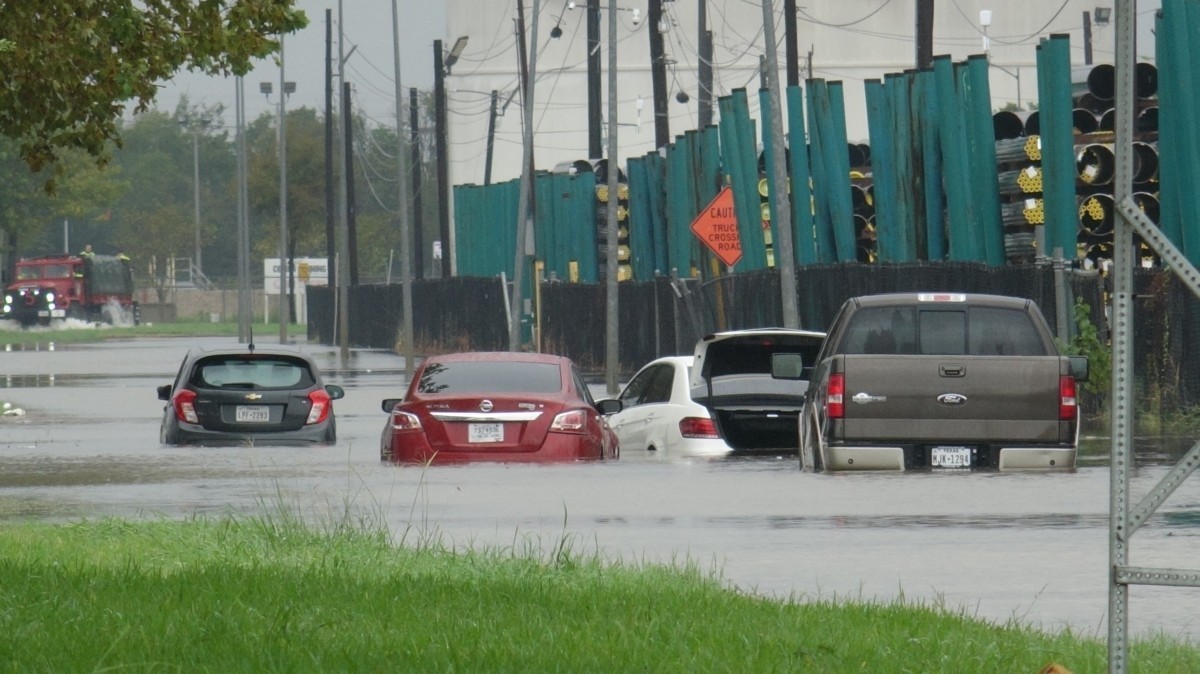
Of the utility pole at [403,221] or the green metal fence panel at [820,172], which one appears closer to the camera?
the green metal fence panel at [820,172]

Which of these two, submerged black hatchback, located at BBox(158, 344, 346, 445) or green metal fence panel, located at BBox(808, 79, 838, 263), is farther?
green metal fence panel, located at BBox(808, 79, 838, 263)

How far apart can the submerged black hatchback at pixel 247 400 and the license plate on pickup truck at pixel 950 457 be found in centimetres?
866

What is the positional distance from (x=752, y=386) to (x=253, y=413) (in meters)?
5.45

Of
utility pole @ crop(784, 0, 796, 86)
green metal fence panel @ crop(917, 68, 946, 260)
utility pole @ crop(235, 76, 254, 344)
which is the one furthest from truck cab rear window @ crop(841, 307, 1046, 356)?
utility pole @ crop(235, 76, 254, 344)

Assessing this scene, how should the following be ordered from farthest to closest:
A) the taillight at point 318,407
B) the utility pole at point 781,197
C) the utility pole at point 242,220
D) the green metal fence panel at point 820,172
Result: the utility pole at point 242,220 → the green metal fence panel at point 820,172 → the utility pole at point 781,197 → the taillight at point 318,407

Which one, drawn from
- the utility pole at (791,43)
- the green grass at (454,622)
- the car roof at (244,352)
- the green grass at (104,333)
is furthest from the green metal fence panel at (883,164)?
the green grass at (104,333)

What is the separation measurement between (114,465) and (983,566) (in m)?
12.2

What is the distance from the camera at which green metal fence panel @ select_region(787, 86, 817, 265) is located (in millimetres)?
38438

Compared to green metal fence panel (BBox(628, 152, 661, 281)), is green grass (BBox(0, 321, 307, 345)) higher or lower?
lower

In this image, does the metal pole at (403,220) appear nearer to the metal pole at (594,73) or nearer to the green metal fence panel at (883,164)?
the metal pole at (594,73)

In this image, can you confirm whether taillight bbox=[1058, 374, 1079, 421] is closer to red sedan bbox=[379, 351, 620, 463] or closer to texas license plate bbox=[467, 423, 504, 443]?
red sedan bbox=[379, 351, 620, 463]

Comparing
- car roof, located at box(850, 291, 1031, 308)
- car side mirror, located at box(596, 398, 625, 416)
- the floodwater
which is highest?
car roof, located at box(850, 291, 1031, 308)

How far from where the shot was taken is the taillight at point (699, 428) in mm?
21734

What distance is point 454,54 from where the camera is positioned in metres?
94.3
